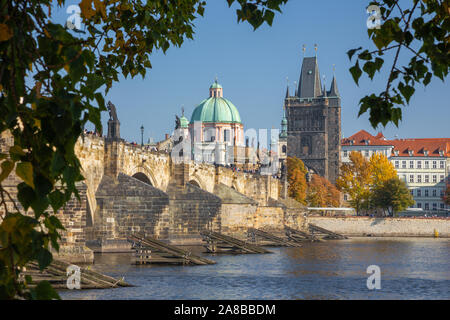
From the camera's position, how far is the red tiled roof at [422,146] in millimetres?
117488

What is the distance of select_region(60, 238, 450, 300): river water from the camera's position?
2078cm

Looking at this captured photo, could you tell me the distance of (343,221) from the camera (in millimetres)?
70500

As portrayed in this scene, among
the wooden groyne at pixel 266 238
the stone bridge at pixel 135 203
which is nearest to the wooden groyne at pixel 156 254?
the stone bridge at pixel 135 203

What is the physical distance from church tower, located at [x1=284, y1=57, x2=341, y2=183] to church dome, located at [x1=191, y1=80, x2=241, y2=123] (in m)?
9.26

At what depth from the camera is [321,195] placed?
289 feet

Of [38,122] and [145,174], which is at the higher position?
[145,174]

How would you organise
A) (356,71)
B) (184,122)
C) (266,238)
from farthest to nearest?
(184,122)
(266,238)
(356,71)

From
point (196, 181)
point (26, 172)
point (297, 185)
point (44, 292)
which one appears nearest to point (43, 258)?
point (44, 292)

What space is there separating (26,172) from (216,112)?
394 feet

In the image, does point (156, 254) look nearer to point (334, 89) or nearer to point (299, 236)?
point (299, 236)

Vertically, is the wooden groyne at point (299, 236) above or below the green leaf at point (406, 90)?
below

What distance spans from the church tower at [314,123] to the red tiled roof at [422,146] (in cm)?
1021

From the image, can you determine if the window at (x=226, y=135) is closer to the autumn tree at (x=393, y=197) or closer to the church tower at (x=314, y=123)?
the church tower at (x=314, y=123)
